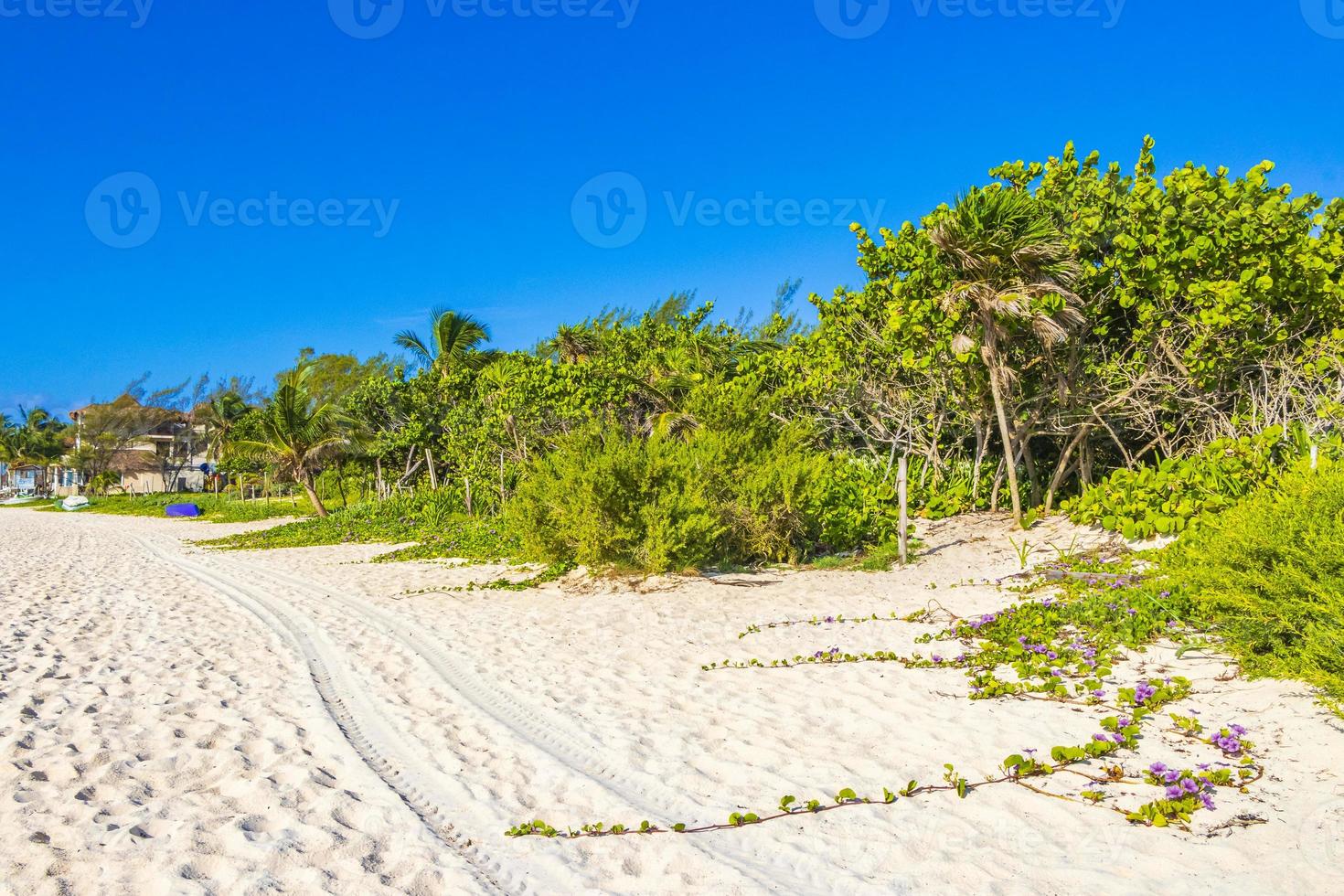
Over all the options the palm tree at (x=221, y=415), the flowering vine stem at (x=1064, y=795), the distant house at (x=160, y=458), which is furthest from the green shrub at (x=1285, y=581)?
the distant house at (x=160, y=458)

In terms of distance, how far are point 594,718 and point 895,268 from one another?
943cm

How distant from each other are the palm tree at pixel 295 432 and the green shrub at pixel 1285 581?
2293cm

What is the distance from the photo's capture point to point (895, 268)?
1251 cm

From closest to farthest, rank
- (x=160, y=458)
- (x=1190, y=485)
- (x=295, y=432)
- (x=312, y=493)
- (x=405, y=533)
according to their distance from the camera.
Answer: (x=1190, y=485) → (x=405, y=533) → (x=312, y=493) → (x=295, y=432) → (x=160, y=458)

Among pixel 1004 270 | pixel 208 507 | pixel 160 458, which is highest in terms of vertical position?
pixel 1004 270

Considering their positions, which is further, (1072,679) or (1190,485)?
(1190,485)

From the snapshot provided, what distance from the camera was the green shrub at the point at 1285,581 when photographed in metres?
4.32

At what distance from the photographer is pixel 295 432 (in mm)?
24734

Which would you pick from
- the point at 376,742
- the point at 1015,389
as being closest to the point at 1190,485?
the point at 1015,389

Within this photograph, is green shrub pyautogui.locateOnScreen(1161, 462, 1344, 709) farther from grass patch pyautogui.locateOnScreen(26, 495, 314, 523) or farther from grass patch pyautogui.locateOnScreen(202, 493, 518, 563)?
grass patch pyautogui.locateOnScreen(26, 495, 314, 523)

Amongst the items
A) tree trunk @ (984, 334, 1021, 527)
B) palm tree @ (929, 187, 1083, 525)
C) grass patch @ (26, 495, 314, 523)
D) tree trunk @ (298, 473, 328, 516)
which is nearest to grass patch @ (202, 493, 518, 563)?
tree trunk @ (298, 473, 328, 516)

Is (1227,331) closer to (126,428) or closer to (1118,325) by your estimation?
(1118,325)

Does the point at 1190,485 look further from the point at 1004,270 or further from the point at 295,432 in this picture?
the point at 295,432

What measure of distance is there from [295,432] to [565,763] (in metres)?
23.1
